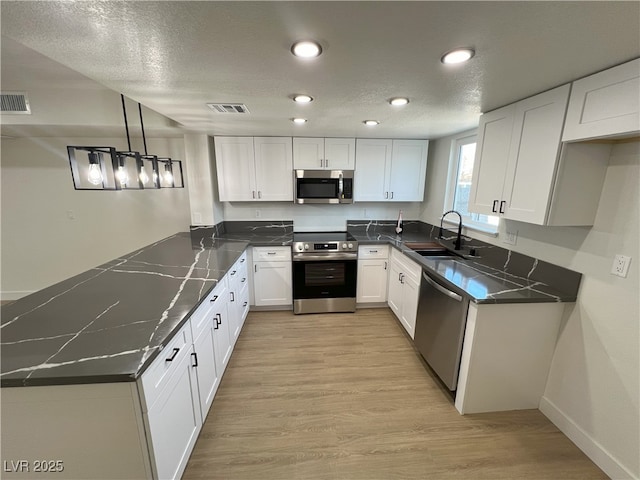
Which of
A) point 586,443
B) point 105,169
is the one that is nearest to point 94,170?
point 105,169

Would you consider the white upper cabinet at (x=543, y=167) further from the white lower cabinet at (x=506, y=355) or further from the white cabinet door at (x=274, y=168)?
the white cabinet door at (x=274, y=168)

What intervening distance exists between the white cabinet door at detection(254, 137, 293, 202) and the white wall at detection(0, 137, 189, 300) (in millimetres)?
1211

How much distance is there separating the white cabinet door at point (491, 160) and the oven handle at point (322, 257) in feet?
4.58

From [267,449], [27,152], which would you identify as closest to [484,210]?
[267,449]

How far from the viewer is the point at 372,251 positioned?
3.19 metres

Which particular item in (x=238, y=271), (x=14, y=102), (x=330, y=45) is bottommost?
(x=238, y=271)

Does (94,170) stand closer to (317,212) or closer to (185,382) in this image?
(185,382)

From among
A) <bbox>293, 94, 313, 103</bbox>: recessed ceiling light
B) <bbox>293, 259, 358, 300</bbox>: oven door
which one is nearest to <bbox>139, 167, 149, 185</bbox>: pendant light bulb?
<bbox>293, 94, 313, 103</bbox>: recessed ceiling light

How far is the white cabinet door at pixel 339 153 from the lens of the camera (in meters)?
3.21

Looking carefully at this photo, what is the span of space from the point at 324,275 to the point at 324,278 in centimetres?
4

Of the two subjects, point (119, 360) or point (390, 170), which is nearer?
point (119, 360)

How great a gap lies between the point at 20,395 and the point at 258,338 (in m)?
1.91

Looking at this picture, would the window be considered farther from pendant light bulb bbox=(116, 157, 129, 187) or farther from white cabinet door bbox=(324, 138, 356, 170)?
pendant light bulb bbox=(116, 157, 129, 187)

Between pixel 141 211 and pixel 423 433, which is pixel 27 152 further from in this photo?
pixel 423 433
